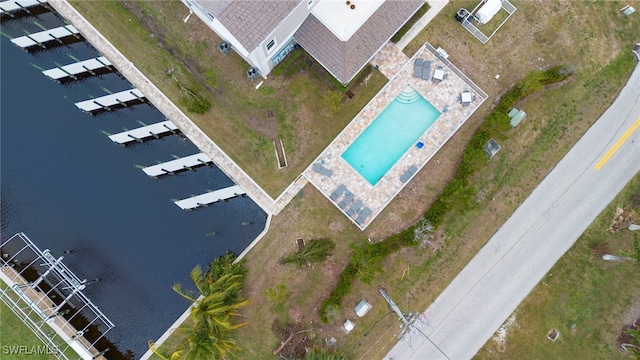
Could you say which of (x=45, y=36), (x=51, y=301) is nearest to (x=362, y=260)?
(x=51, y=301)

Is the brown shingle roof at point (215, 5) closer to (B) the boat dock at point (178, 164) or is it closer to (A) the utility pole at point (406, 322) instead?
(B) the boat dock at point (178, 164)

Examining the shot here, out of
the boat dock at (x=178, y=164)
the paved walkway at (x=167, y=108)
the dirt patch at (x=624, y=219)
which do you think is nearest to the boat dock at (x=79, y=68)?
the paved walkway at (x=167, y=108)

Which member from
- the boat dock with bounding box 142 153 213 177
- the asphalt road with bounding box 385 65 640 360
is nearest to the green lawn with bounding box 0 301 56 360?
the boat dock with bounding box 142 153 213 177

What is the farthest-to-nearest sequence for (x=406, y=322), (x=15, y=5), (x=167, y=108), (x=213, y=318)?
(x=15, y=5)
(x=167, y=108)
(x=406, y=322)
(x=213, y=318)

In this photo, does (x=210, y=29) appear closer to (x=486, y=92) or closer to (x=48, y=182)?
(x=48, y=182)

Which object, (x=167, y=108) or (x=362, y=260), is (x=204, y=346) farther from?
(x=167, y=108)
